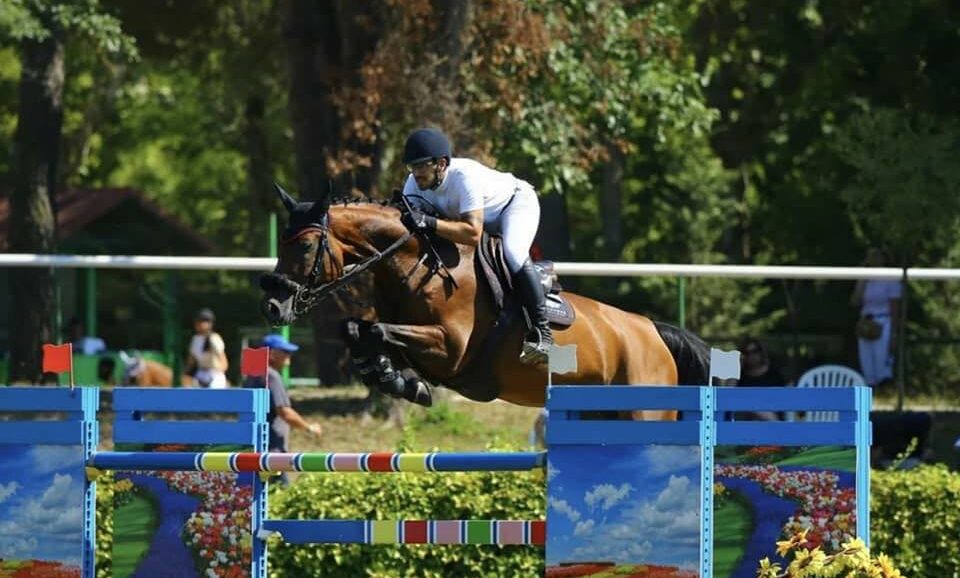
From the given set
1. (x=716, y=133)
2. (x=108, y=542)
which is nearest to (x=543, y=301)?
(x=108, y=542)

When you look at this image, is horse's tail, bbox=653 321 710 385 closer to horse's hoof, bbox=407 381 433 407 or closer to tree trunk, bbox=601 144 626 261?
horse's hoof, bbox=407 381 433 407

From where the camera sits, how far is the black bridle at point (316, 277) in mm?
7359

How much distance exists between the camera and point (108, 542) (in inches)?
343

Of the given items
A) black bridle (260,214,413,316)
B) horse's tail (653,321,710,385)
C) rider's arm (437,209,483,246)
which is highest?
rider's arm (437,209,483,246)

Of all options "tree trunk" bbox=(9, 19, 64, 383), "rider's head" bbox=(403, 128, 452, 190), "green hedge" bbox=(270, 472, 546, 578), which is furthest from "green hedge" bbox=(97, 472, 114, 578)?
"tree trunk" bbox=(9, 19, 64, 383)

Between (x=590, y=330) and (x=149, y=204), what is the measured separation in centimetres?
1877

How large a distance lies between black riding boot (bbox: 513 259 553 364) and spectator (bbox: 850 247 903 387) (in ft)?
20.8

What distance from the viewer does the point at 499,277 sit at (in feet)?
26.8

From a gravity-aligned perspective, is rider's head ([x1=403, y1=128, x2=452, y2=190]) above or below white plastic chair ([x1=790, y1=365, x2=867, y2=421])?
above

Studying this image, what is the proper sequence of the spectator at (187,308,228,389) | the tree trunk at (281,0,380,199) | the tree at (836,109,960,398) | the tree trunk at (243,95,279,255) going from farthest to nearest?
the tree trunk at (243,95,279,255), the tree at (836,109,960,398), the tree trunk at (281,0,380,199), the spectator at (187,308,228,389)

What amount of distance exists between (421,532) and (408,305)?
143cm

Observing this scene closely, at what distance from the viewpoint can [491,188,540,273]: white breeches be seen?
8.11m

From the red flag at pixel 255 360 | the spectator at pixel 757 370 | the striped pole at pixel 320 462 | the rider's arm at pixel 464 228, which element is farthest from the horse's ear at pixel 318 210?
the spectator at pixel 757 370

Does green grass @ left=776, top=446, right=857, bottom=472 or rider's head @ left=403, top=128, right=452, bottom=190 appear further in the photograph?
rider's head @ left=403, top=128, right=452, bottom=190
